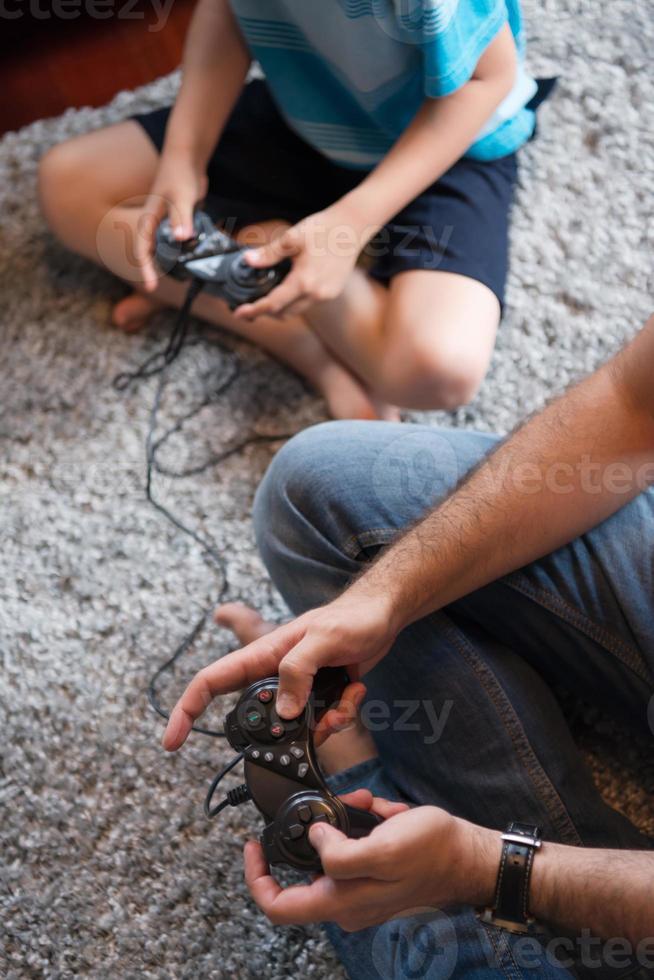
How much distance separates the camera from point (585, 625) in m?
0.78

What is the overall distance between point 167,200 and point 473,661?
0.60m

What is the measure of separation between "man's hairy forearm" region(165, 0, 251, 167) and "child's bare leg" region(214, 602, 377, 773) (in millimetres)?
509

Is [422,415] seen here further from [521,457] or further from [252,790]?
[252,790]

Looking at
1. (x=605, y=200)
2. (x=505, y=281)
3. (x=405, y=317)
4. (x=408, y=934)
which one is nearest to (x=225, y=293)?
(x=405, y=317)

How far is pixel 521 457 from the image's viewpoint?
0.78 m

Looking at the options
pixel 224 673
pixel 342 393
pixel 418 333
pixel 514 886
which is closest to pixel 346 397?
pixel 342 393

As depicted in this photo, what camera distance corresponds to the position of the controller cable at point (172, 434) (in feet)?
3.23

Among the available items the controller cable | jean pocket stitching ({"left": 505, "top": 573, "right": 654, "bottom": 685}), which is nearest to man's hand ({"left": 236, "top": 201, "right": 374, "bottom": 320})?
the controller cable

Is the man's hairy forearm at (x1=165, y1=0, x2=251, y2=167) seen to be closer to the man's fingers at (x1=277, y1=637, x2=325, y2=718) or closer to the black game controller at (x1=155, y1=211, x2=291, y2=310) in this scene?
the black game controller at (x1=155, y1=211, x2=291, y2=310)

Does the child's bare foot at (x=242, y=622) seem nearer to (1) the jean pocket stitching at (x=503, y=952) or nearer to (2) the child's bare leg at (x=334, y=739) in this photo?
(2) the child's bare leg at (x=334, y=739)

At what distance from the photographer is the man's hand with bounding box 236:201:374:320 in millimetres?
984

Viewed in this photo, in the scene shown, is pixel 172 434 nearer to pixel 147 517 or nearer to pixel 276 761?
pixel 147 517

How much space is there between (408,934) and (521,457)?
0.36 m

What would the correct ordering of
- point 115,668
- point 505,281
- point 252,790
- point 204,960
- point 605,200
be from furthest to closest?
1. point 605,200
2. point 505,281
3. point 115,668
4. point 204,960
5. point 252,790
